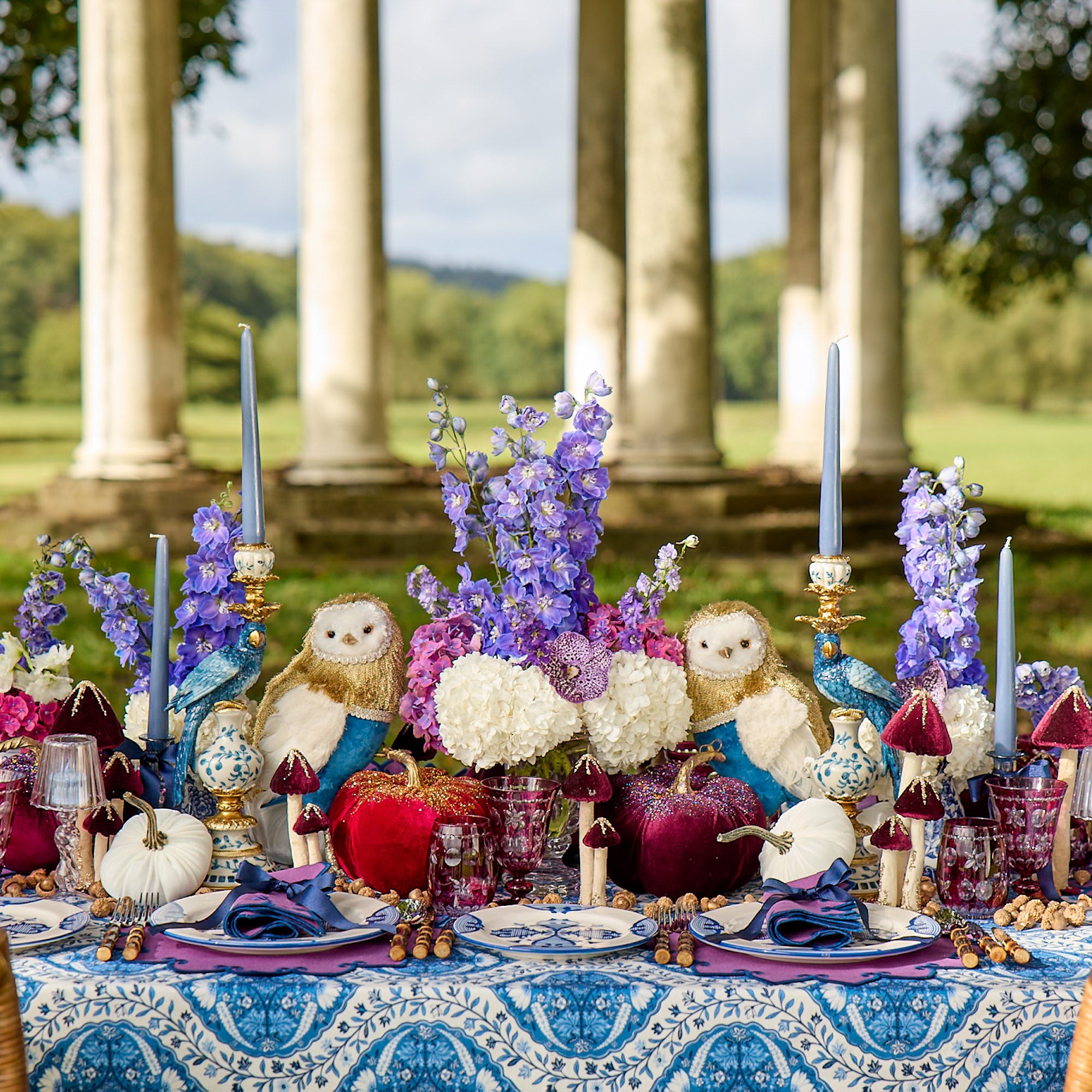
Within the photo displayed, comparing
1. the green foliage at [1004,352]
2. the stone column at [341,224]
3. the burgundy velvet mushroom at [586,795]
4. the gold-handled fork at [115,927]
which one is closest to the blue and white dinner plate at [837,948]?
the burgundy velvet mushroom at [586,795]

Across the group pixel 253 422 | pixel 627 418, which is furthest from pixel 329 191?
pixel 253 422

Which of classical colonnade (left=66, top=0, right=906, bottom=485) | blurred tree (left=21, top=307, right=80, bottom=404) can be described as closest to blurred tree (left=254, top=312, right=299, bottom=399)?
blurred tree (left=21, top=307, right=80, bottom=404)

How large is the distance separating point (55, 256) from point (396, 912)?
5209cm

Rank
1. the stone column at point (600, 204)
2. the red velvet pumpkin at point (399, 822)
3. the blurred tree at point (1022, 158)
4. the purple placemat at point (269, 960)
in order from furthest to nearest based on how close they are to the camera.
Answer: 1. the blurred tree at point (1022, 158)
2. the stone column at point (600, 204)
3. the red velvet pumpkin at point (399, 822)
4. the purple placemat at point (269, 960)

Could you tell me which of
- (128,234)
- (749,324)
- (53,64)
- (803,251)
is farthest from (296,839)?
(749,324)

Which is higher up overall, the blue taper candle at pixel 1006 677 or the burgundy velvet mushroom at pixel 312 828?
the blue taper candle at pixel 1006 677

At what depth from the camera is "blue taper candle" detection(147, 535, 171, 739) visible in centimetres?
272

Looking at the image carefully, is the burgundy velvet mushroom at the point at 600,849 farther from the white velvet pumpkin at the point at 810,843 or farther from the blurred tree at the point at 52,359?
the blurred tree at the point at 52,359

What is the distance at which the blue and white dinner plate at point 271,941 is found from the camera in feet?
7.41

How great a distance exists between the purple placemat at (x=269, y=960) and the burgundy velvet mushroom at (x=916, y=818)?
3.04 ft

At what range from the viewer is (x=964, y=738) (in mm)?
2652

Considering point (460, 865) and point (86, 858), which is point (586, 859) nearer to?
point (460, 865)

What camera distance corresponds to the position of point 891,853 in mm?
2533

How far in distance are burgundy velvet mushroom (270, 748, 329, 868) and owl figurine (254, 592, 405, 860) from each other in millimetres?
152
